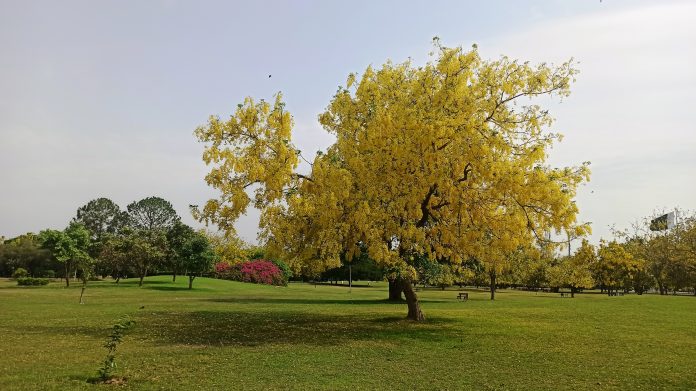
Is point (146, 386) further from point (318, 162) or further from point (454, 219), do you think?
point (454, 219)

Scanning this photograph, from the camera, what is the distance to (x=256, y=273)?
84.4 meters

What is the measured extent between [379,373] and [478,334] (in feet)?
31.3

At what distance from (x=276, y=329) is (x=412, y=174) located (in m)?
9.35

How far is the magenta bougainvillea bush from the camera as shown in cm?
8294

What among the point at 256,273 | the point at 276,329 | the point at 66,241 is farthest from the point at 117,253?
the point at 276,329

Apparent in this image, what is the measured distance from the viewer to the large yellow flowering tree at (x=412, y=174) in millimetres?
19750

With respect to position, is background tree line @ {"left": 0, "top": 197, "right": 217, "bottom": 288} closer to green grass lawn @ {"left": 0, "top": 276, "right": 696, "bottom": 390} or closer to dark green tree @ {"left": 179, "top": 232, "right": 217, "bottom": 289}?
dark green tree @ {"left": 179, "top": 232, "right": 217, "bottom": 289}

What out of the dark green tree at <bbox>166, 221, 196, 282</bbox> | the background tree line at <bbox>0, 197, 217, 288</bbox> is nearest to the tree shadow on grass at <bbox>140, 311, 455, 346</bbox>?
the background tree line at <bbox>0, 197, 217, 288</bbox>

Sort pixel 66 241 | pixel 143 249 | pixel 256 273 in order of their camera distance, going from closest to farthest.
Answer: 1. pixel 143 249
2. pixel 66 241
3. pixel 256 273

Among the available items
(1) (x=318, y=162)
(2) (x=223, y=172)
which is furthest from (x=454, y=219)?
(2) (x=223, y=172)

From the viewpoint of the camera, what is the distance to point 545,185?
19.1 meters

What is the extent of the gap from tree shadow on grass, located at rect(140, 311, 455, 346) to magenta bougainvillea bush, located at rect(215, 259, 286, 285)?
54099 mm

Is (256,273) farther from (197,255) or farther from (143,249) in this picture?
(197,255)

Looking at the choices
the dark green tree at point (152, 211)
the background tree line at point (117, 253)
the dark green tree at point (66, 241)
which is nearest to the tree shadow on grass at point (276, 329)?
the background tree line at point (117, 253)
